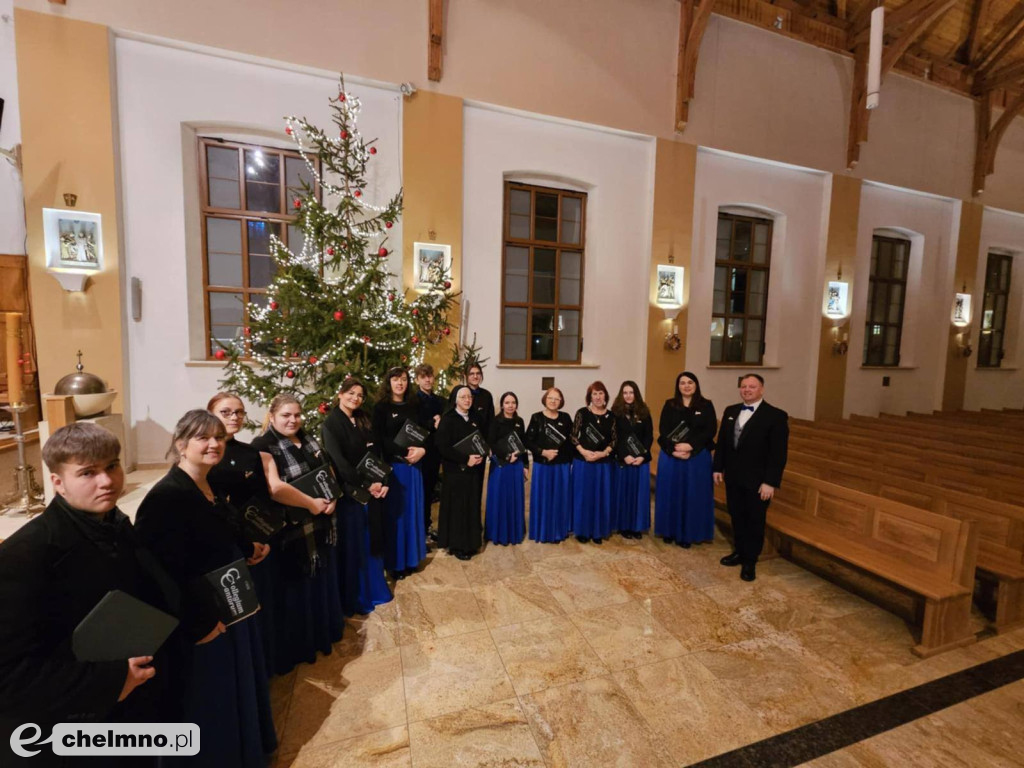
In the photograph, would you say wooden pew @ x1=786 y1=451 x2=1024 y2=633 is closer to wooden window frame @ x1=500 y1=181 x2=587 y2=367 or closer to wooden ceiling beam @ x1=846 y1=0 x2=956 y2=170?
wooden window frame @ x1=500 y1=181 x2=587 y2=367

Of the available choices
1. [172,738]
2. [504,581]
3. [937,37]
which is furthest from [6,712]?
[937,37]

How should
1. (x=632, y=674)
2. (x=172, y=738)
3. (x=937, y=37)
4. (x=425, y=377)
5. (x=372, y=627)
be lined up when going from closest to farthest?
(x=172, y=738) < (x=632, y=674) < (x=372, y=627) < (x=425, y=377) < (x=937, y=37)

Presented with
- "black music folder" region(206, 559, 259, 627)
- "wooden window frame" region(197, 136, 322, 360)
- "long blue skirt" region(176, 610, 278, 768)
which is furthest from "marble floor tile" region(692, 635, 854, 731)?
"wooden window frame" region(197, 136, 322, 360)

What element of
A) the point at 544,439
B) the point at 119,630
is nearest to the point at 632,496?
the point at 544,439

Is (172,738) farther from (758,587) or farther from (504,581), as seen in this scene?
(758,587)

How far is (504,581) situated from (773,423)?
236cm

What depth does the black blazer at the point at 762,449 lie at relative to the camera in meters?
3.52

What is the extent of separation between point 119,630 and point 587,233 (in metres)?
7.16

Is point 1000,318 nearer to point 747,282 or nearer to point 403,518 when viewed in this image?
point 747,282

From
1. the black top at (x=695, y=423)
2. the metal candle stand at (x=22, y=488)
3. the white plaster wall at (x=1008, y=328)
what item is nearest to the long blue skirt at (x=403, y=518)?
the black top at (x=695, y=423)

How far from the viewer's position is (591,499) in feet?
13.5

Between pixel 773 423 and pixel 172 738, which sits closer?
pixel 172 738

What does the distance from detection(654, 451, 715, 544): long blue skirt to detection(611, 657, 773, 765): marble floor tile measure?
1571 mm

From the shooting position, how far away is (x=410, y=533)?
347cm
